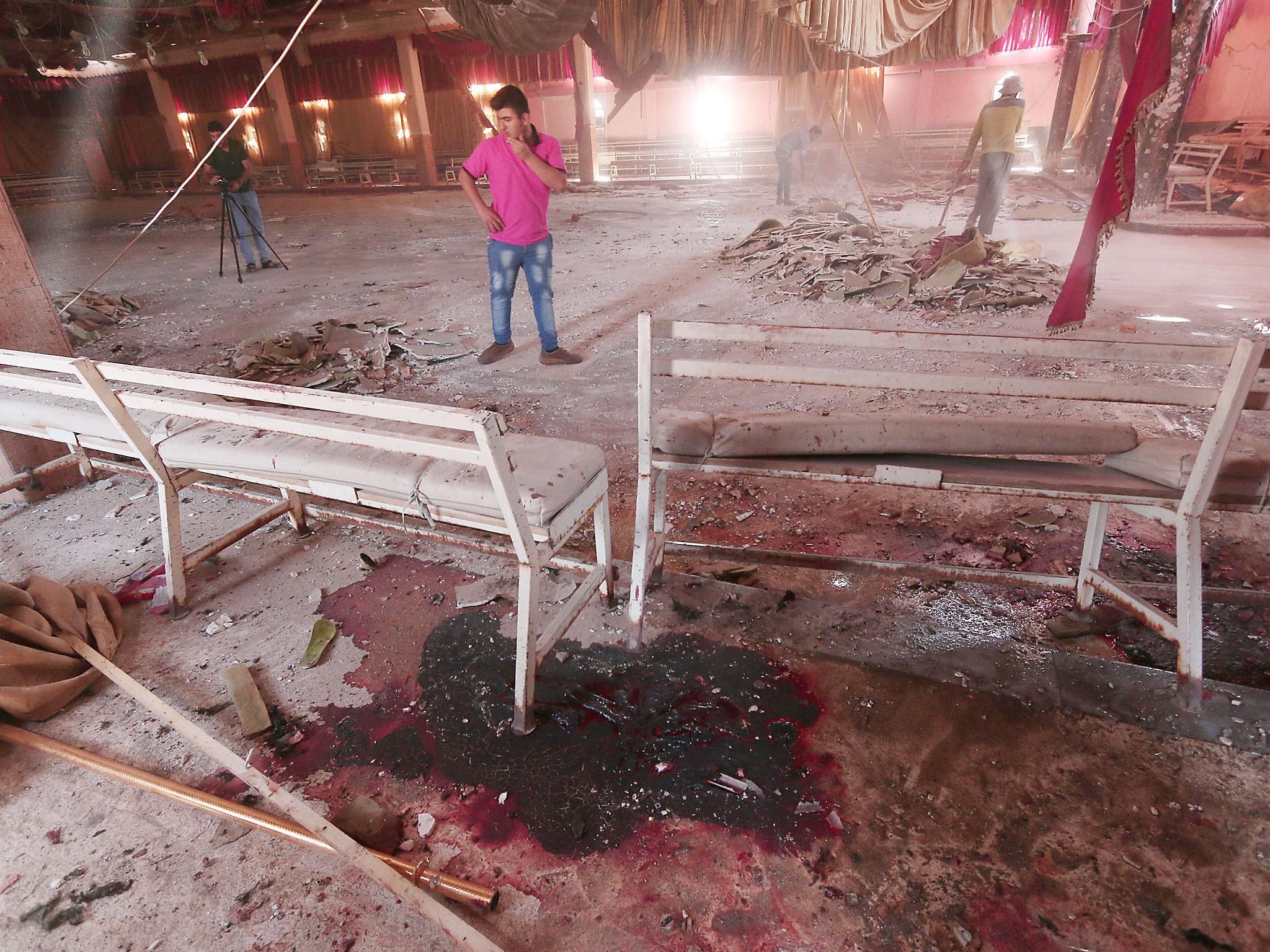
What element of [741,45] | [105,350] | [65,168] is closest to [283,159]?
[65,168]

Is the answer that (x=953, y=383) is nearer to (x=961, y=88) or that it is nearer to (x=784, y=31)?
(x=784, y=31)

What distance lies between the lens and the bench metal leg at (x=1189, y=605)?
1.98 m

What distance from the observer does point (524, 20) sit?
6691mm

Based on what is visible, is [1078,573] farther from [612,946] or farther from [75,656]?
[75,656]

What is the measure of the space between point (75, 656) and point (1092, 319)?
742 centimetres

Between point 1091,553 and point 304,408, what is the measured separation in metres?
2.76

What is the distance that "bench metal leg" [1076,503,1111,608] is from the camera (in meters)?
2.42

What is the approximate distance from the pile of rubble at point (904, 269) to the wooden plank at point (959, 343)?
5.10 m

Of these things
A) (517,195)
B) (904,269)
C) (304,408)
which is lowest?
(904,269)

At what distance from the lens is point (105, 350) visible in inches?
243

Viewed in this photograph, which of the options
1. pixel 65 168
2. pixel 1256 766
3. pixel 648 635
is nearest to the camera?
pixel 1256 766

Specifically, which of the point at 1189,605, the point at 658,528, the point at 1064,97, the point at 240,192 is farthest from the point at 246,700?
the point at 1064,97

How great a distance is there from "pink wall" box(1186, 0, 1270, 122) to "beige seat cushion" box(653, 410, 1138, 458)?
53.5 ft

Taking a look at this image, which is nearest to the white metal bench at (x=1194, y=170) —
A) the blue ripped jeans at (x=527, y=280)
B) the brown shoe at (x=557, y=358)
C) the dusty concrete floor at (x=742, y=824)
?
the dusty concrete floor at (x=742, y=824)
